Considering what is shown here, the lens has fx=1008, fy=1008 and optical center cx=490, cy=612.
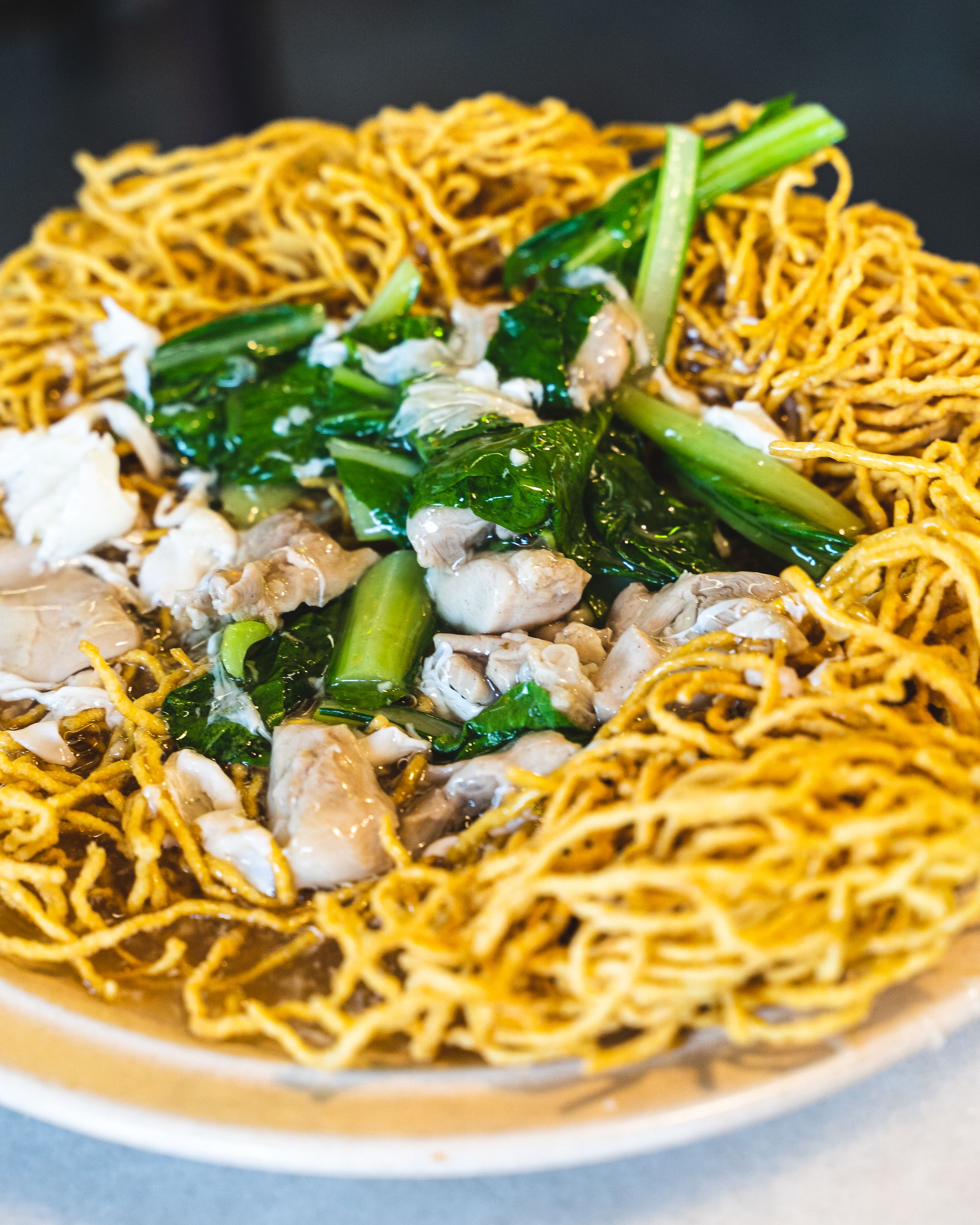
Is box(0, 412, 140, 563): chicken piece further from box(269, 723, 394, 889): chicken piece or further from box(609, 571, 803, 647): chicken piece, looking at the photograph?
box(609, 571, 803, 647): chicken piece

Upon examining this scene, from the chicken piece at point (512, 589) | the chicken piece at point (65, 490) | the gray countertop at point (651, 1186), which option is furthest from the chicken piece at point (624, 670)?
the chicken piece at point (65, 490)

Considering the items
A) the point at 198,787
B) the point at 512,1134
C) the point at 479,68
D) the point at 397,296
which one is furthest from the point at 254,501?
the point at 479,68

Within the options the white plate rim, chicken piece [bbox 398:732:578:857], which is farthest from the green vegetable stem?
the white plate rim

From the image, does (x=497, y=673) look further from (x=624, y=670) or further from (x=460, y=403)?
(x=460, y=403)

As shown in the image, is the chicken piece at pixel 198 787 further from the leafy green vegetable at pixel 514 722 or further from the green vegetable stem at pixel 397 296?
the green vegetable stem at pixel 397 296

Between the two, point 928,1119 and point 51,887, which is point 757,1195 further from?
point 51,887
